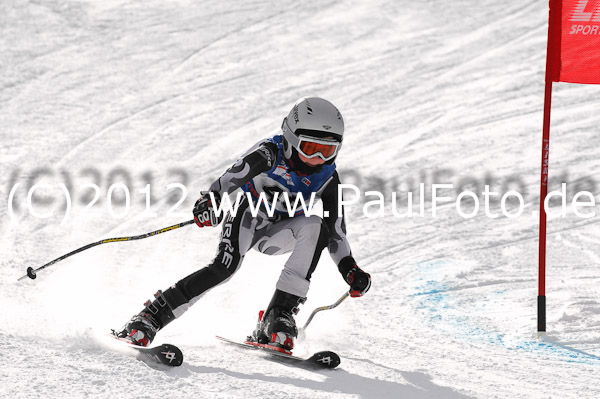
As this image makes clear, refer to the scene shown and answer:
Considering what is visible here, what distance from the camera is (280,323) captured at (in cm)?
438

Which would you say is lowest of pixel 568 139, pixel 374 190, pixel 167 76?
pixel 374 190

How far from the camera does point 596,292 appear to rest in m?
5.71

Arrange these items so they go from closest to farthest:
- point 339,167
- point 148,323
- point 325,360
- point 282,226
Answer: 1. point 325,360
2. point 148,323
3. point 282,226
4. point 339,167

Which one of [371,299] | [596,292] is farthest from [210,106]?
[596,292]

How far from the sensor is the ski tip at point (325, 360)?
161 inches

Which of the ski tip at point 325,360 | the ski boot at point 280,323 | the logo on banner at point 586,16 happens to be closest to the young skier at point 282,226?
the ski boot at point 280,323

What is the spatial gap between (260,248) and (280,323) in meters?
0.56

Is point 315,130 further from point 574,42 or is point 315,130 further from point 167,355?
point 574,42

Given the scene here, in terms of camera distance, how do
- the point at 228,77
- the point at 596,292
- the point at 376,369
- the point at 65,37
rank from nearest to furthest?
the point at 376,369 < the point at 596,292 < the point at 228,77 < the point at 65,37

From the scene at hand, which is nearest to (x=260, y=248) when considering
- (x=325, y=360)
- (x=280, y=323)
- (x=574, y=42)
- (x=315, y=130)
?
(x=280, y=323)

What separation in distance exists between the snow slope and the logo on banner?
1.90m

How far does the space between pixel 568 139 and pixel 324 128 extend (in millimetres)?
5751

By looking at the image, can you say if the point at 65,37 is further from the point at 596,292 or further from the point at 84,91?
the point at 596,292

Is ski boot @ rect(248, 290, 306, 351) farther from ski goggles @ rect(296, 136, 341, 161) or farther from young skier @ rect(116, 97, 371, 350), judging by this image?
ski goggles @ rect(296, 136, 341, 161)
